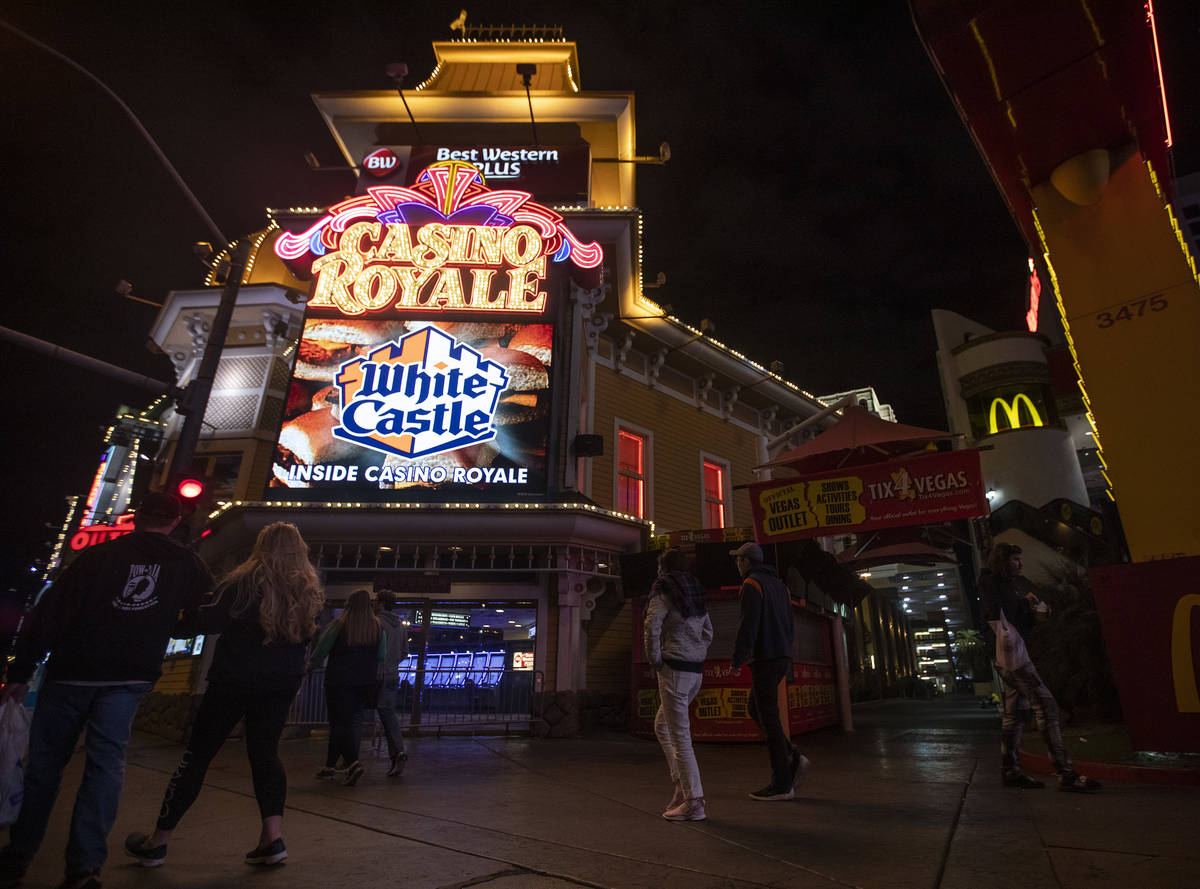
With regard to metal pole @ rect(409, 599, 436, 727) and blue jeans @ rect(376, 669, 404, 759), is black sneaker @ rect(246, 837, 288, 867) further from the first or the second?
metal pole @ rect(409, 599, 436, 727)

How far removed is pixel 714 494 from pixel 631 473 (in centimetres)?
300

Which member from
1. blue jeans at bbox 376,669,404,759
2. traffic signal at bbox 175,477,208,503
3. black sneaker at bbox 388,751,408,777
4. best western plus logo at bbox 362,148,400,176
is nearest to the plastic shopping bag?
black sneaker at bbox 388,751,408,777

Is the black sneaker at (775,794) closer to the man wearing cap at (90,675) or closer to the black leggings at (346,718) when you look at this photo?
the black leggings at (346,718)

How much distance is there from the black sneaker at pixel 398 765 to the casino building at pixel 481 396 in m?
4.90

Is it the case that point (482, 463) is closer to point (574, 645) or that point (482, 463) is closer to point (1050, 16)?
point (574, 645)

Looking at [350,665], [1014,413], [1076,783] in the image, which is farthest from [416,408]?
[1014,413]

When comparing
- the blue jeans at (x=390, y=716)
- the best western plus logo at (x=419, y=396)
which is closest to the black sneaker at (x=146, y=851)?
the blue jeans at (x=390, y=716)

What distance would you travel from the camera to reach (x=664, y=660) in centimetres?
489

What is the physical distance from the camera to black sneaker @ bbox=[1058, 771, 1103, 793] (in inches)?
190

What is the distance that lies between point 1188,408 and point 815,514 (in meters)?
3.55

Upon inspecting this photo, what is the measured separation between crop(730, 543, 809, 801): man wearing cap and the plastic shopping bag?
4.30m

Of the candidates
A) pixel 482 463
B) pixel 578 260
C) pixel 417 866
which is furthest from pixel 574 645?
pixel 417 866

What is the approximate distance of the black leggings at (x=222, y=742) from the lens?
137 inches

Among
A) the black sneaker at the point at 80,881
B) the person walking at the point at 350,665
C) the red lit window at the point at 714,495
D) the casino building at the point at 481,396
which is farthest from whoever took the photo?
the red lit window at the point at 714,495
